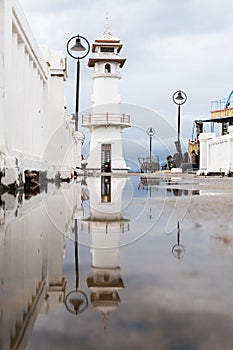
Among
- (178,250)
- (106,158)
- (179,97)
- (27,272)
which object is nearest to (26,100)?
(178,250)

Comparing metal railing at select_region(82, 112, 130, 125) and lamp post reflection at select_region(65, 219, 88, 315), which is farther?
metal railing at select_region(82, 112, 130, 125)

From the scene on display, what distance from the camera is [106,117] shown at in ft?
95.6

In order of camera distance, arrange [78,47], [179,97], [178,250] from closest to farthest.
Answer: [178,250] < [78,47] < [179,97]

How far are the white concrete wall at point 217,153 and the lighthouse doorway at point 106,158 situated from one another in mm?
7812

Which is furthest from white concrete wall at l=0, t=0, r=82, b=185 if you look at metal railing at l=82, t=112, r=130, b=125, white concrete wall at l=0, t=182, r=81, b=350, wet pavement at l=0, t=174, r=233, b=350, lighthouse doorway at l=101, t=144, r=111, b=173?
lighthouse doorway at l=101, t=144, r=111, b=173

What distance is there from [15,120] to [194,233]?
4.35 metres

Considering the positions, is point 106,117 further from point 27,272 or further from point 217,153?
point 27,272

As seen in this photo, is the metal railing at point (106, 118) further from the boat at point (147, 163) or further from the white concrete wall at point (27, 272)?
the white concrete wall at point (27, 272)

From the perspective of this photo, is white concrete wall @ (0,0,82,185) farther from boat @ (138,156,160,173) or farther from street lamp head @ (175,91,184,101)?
boat @ (138,156,160,173)

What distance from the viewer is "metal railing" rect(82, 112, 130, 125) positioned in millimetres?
28906

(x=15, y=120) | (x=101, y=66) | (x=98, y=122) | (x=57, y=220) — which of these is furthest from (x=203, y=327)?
(x=101, y=66)

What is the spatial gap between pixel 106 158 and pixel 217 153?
35.0 ft

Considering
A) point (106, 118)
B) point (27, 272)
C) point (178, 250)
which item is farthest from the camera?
point (106, 118)

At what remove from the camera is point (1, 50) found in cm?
470
